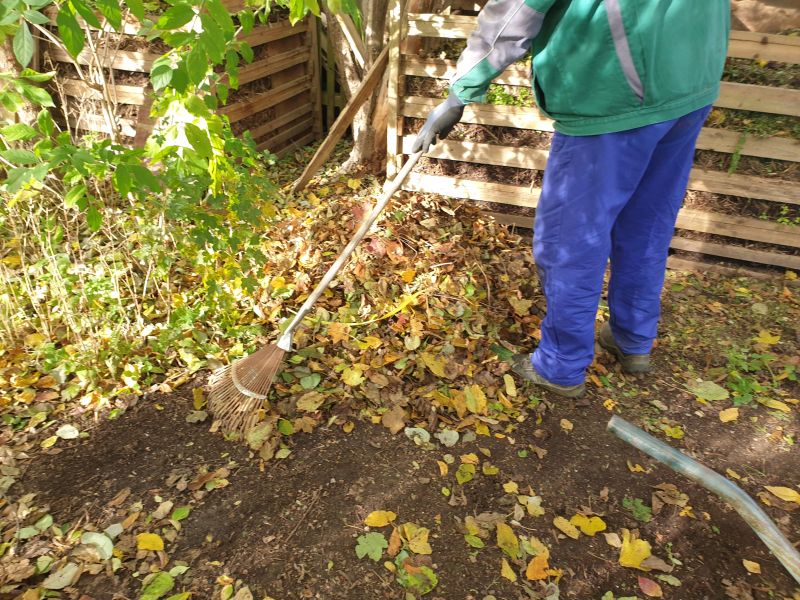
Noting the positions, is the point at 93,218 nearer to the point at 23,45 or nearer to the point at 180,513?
the point at 23,45

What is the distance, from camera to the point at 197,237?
2.63 meters

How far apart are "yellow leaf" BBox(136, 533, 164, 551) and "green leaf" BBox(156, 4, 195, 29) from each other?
1833mm

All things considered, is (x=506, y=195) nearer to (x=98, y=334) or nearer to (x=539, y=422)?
(x=539, y=422)

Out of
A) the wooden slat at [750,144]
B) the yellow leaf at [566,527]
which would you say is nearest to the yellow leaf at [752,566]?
the yellow leaf at [566,527]

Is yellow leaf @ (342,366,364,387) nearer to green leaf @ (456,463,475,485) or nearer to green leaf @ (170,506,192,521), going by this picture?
green leaf @ (456,463,475,485)

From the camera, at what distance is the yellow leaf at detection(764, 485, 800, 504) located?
245 centimetres

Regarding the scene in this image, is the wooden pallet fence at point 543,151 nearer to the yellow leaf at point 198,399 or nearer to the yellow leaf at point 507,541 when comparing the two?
the yellow leaf at point 198,399

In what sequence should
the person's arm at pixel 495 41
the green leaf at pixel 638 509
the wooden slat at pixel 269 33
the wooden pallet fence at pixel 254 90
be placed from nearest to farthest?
the person's arm at pixel 495 41
the green leaf at pixel 638 509
the wooden pallet fence at pixel 254 90
the wooden slat at pixel 269 33

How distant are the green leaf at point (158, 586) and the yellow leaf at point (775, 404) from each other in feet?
9.72

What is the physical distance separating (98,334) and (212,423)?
764 millimetres

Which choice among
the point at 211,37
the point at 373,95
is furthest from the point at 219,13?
the point at 373,95

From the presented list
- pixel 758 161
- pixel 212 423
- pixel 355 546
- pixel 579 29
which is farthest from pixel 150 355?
pixel 758 161

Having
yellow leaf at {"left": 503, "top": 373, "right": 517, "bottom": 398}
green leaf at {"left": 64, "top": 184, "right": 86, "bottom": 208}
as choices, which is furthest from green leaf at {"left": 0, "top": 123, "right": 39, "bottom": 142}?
yellow leaf at {"left": 503, "top": 373, "right": 517, "bottom": 398}

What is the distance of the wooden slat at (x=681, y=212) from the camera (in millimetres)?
3660
